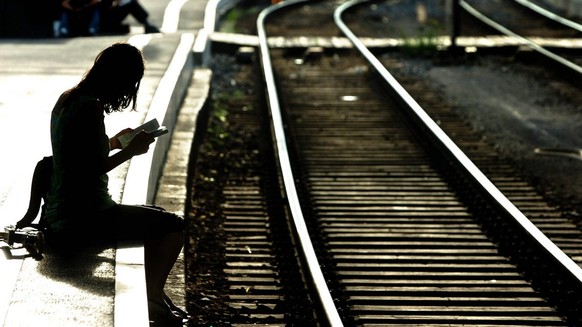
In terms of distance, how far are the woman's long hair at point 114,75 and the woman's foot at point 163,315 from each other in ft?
3.27

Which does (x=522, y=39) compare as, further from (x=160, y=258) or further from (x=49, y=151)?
(x=160, y=258)

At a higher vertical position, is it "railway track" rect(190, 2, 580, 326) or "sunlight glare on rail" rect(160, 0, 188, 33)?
"railway track" rect(190, 2, 580, 326)

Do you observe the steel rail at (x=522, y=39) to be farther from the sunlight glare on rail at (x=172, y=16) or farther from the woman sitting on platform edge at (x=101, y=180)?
the woman sitting on platform edge at (x=101, y=180)

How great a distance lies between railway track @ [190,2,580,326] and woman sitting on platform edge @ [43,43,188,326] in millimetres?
730

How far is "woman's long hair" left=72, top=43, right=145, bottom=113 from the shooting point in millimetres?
5848

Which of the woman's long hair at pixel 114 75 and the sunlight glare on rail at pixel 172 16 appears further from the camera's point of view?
the sunlight glare on rail at pixel 172 16

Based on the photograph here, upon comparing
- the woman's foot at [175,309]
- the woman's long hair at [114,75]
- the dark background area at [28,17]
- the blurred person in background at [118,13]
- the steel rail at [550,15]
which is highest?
the woman's long hair at [114,75]

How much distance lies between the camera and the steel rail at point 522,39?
628 inches

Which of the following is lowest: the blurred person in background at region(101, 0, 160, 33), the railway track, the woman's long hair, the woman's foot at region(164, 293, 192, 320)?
the blurred person in background at region(101, 0, 160, 33)

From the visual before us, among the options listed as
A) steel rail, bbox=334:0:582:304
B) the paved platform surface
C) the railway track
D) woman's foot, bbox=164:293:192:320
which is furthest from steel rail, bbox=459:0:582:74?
woman's foot, bbox=164:293:192:320

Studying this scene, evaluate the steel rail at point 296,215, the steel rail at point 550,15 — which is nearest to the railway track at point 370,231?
the steel rail at point 296,215

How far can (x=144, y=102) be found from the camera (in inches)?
436

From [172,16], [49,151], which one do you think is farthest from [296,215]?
[172,16]

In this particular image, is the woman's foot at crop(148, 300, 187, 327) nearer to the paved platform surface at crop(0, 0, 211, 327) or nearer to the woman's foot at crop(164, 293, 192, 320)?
the woman's foot at crop(164, 293, 192, 320)
